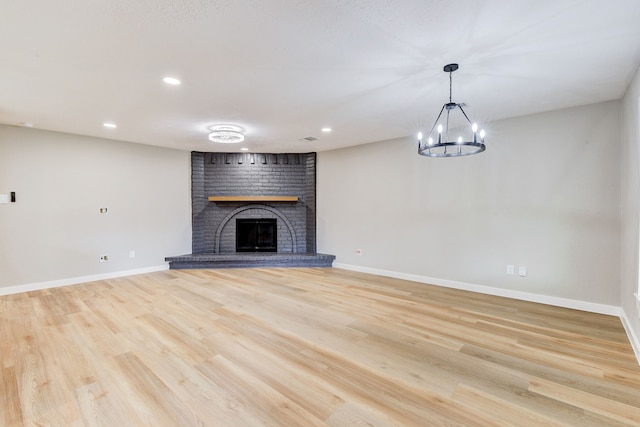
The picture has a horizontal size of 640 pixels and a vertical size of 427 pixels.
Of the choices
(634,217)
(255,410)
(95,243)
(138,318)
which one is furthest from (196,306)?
(634,217)

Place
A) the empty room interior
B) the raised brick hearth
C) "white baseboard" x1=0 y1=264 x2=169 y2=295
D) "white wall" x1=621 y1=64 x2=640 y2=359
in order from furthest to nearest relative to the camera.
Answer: the raised brick hearth, "white baseboard" x1=0 y1=264 x2=169 y2=295, "white wall" x1=621 y1=64 x2=640 y2=359, the empty room interior

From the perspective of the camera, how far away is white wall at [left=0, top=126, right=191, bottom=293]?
420 centimetres

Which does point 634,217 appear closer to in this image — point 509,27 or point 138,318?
point 509,27

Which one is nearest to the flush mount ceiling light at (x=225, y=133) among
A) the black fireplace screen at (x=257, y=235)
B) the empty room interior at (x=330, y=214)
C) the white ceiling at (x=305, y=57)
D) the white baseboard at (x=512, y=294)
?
the empty room interior at (x=330, y=214)

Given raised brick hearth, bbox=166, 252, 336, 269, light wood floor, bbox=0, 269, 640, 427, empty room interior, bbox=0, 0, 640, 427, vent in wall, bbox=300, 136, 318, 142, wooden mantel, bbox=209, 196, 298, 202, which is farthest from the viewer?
wooden mantel, bbox=209, 196, 298, 202

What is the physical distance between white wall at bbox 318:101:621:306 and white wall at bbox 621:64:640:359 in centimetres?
22

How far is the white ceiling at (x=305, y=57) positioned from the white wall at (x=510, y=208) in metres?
0.45

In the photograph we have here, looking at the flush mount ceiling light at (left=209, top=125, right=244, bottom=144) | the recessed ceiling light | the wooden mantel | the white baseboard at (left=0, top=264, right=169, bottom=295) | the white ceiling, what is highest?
the white ceiling

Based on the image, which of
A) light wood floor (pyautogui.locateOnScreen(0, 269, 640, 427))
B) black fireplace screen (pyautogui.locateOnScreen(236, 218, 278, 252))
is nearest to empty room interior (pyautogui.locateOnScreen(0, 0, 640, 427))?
light wood floor (pyautogui.locateOnScreen(0, 269, 640, 427))

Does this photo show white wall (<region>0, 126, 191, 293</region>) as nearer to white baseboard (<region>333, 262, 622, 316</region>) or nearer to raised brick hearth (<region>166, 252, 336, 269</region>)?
raised brick hearth (<region>166, 252, 336, 269</region>)

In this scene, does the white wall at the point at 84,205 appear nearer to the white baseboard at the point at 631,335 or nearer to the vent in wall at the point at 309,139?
the vent in wall at the point at 309,139

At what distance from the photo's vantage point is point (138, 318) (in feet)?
10.3

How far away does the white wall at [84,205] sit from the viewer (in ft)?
13.8

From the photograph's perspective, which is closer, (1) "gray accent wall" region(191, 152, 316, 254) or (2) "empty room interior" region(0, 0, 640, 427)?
(2) "empty room interior" region(0, 0, 640, 427)
